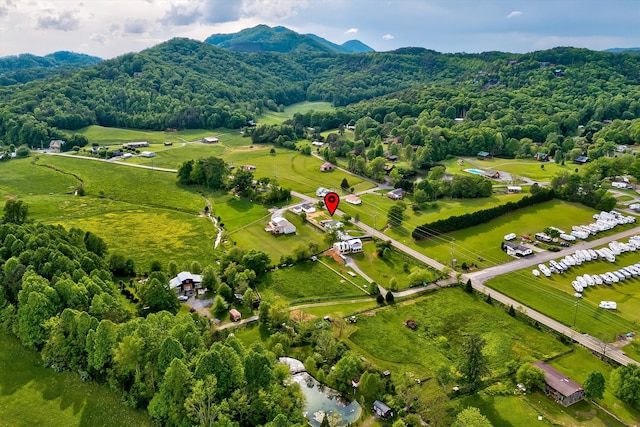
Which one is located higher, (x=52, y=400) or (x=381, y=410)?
(x=52, y=400)

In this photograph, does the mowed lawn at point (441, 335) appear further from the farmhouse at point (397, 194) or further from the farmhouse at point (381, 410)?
the farmhouse at point (397, 194)

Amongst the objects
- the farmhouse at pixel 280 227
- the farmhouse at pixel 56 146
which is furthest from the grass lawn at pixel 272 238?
the farmhouse at pixel 56 146

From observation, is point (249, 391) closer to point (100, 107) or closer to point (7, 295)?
point (7, 295)

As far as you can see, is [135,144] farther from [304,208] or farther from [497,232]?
[497,232]

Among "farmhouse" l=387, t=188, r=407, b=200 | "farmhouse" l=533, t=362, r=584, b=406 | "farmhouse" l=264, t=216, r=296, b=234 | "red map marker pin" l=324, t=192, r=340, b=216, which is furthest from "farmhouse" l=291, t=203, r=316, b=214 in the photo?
"farmhouse" l=533, t=362, r=584, b=406

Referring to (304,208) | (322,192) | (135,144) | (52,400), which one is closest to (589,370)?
(52,400)

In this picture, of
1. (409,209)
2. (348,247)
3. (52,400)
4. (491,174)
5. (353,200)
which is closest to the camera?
(52,400)
